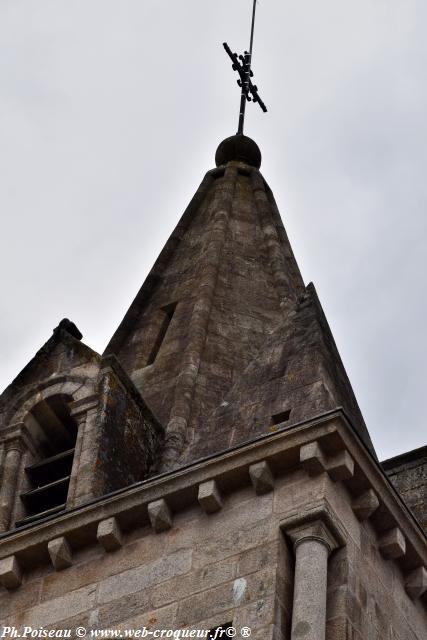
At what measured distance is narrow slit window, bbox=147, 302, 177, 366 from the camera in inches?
973

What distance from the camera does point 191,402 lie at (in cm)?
2269

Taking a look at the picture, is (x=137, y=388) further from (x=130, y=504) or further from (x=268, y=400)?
(x=130, y=504)

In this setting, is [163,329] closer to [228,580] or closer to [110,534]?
[110,534]

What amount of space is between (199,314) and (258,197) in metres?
4.59

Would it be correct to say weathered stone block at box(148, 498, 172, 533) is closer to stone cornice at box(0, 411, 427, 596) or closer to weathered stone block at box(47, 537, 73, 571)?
stone cornice at box(0, 411, 427, 596)

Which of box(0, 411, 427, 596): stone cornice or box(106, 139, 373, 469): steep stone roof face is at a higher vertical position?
box(106, 139, 373, 469): steep stone roof face

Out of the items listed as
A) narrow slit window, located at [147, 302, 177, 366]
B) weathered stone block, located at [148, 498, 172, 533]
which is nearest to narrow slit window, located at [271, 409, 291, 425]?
weathered stone block, located at [148, 498, 172, 533]

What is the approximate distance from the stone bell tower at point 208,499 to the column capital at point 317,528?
0.06 feet

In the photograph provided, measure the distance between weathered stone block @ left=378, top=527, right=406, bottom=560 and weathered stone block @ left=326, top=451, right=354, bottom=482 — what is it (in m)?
0.78

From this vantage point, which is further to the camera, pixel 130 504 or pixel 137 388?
pixel 137 388

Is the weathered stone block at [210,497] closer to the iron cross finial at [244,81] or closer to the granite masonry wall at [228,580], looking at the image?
the granite masonry wall at [228,580]

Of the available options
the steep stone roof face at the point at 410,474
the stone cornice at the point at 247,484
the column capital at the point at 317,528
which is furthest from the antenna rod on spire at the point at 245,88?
the column capital at the point at 317,528

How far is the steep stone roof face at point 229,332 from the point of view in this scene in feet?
67.4

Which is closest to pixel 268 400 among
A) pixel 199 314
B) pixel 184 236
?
pixel 199 314
